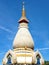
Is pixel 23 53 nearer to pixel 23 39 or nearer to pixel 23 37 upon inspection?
pixel 23 39

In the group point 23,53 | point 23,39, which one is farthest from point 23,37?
point 23,53

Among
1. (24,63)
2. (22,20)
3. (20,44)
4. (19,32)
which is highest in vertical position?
(22,20)

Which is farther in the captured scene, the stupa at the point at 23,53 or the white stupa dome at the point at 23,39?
the white stupa dome at the point at 23,39

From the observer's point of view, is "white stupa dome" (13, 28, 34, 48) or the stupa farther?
"white stupa dome" (13, 28, 34, 48)

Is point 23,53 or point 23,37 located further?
point 23,37

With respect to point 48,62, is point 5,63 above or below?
below

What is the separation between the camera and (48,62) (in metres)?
40.3

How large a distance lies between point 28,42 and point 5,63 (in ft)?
12.2

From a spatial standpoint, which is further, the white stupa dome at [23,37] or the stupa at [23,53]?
the white stupa dome at [23,37]

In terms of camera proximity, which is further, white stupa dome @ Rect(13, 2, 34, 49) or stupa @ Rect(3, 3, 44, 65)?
white stupa dome @ Rect(13, 2, 34, 49)

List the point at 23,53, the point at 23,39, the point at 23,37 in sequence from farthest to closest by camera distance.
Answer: the point at 23,37
the point at 23,39
the point at 23,53

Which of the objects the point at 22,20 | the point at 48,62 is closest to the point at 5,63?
the point at 22,20

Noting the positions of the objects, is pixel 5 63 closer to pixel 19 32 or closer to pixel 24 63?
pixel 24 63

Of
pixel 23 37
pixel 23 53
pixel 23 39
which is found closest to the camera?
pixel 23 53
